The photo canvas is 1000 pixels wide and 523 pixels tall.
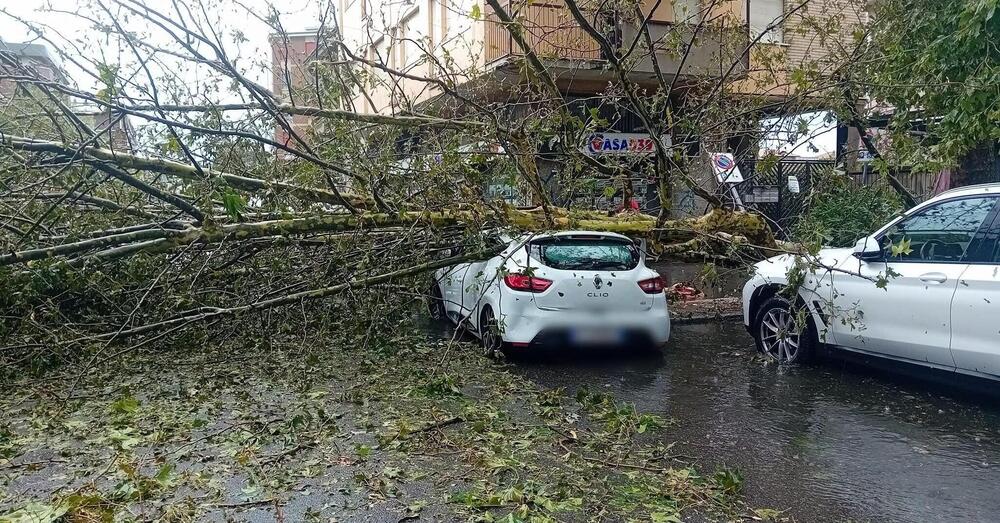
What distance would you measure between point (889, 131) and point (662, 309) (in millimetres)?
4176

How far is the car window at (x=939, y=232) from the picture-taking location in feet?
18.5

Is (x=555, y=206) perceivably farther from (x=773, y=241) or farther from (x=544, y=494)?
(x=544, y=494)

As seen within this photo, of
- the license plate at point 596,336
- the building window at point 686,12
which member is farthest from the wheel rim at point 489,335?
the building window at point 686,12

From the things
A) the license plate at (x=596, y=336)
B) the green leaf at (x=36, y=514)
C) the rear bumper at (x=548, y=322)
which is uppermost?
the rear bumper at (x=548, y=322)

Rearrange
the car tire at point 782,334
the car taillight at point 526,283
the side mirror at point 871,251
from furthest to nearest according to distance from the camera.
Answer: the car taillight at point 526,283, the car tire at point 782,334, the side mirror at point 871,251

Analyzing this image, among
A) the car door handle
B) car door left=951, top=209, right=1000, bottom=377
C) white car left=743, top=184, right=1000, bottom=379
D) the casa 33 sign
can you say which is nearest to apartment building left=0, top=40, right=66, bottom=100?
the casa 33 sign

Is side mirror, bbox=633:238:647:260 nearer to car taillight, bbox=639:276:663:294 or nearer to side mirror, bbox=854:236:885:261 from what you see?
car taillight, bbox=639:276:663:294

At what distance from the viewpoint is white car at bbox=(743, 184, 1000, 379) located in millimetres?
5406

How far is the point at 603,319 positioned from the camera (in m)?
7.53

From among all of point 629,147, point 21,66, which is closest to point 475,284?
point 629,147

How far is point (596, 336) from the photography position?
24.8 feet

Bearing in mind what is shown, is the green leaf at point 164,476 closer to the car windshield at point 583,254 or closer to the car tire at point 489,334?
the car tire at point 489,334

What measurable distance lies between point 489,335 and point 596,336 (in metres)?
1.16

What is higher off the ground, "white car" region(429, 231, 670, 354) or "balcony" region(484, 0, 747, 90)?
"balcony" region(484, 0, 747, 90)
